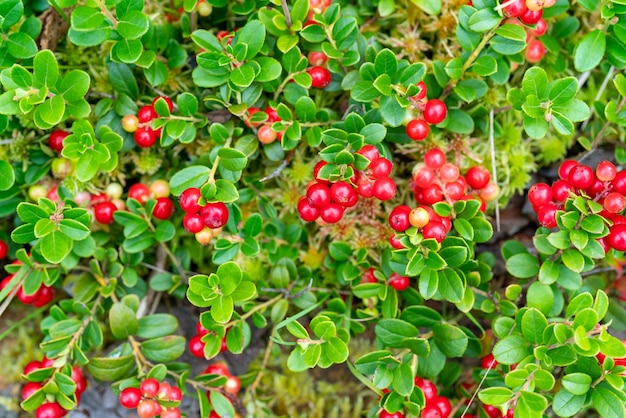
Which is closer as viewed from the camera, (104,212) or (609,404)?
(609,404)

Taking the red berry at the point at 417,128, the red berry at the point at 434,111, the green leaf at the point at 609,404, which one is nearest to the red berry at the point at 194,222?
the red berry at the point at 417,128

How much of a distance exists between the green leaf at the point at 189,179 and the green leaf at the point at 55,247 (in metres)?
0.54

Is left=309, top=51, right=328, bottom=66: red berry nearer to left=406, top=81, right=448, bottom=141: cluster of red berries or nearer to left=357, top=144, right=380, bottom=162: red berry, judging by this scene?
left=406, top=81, right=448, bottom=141: cluster of red berries

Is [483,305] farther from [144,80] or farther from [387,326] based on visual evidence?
[144,80]

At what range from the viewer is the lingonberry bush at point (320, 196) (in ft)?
8.48

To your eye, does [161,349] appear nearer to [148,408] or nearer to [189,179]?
[148,408]

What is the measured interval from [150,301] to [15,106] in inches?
51.8

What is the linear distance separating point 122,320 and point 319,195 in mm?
1208

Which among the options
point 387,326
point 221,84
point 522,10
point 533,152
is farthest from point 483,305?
point 221,84

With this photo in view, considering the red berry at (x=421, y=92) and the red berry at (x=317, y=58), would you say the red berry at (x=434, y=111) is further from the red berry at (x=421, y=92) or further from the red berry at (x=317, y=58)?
the red berry at (x=317, y=58)

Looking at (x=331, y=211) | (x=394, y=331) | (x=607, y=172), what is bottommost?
(x=394, y=331)

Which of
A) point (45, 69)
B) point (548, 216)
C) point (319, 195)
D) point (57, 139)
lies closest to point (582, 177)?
point (548, 216)

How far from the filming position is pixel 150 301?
3.37 metres

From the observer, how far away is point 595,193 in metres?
2.67
